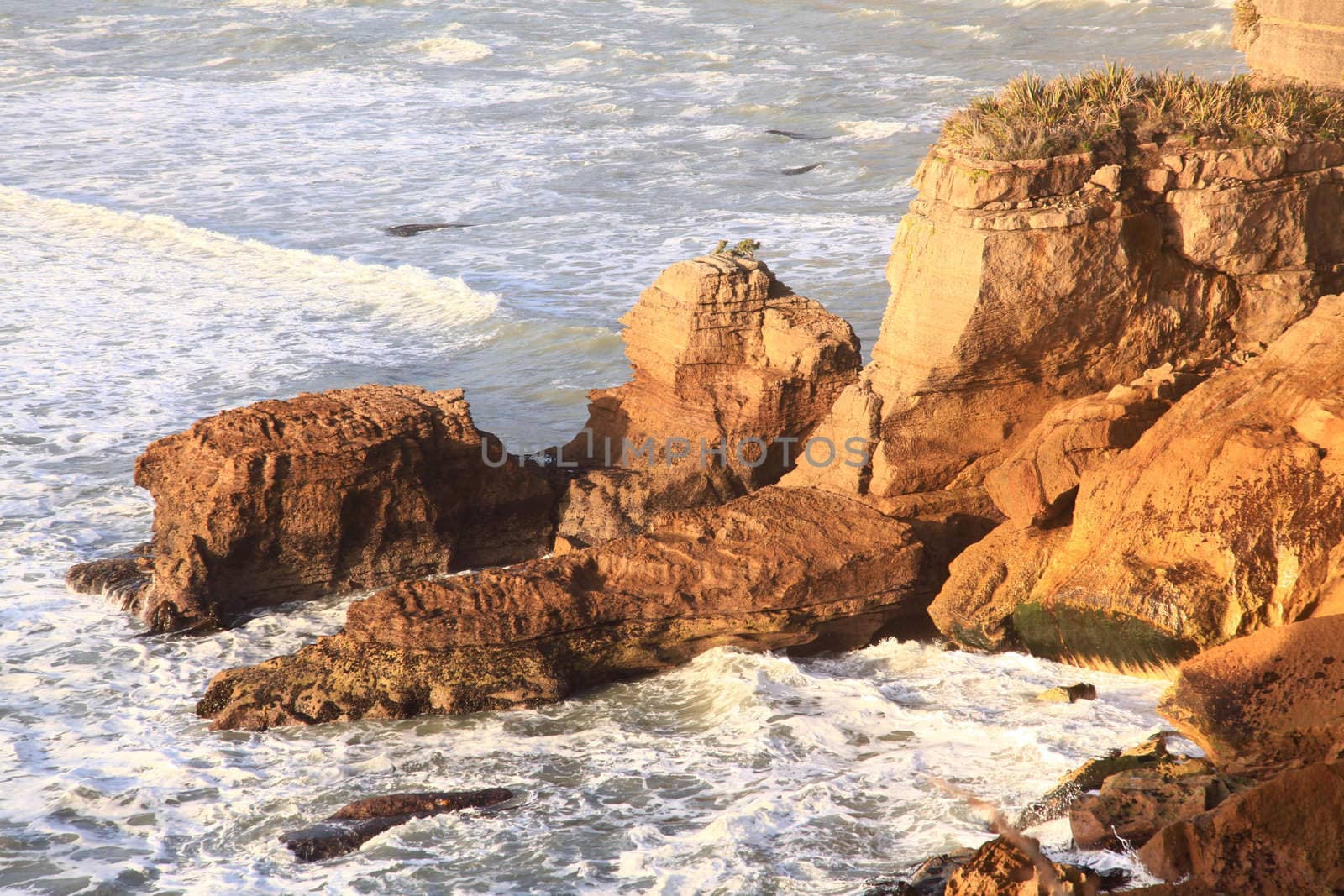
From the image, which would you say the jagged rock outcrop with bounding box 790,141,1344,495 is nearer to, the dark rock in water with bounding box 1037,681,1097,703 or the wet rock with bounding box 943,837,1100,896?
the dark rock in water with bounding box 1037,681,1097,703

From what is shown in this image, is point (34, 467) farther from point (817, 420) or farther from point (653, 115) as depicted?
point (653, 115)

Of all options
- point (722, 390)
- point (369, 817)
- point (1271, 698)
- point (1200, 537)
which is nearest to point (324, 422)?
point (722, 390)

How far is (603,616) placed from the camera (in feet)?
24.9

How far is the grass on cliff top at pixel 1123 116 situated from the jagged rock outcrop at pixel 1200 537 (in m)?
1.43

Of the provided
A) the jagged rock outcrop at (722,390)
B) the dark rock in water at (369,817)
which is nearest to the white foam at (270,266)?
the jagged rock outcrop at (722,390)

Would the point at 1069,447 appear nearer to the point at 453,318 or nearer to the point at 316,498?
the point at 316,498

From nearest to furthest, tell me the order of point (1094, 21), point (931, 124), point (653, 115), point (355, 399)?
point (355, 399) < point (931, 124) < point (653, 115) < point (1094, 21)

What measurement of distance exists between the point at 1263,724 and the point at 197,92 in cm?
2986

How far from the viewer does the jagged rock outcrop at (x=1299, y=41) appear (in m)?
10.0

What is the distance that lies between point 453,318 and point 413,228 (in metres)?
4.41

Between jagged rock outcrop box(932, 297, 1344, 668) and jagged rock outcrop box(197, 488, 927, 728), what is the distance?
0.61 metres

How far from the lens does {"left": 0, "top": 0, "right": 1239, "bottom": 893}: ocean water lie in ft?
20.5

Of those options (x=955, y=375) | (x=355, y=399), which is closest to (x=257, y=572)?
(x=355, y=399)

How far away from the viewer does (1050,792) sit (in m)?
6.02
